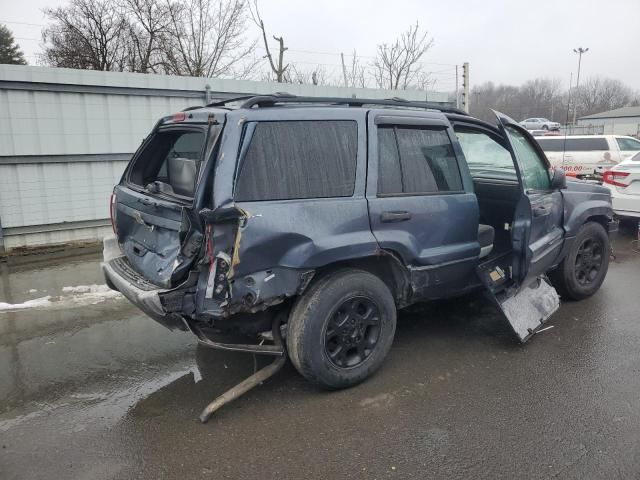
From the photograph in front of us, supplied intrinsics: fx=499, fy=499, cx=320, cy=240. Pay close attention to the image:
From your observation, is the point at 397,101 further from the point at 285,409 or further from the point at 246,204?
the point at 285,409

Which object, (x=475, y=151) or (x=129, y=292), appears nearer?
(x=129, y=292)

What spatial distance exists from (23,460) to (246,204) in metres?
1.92

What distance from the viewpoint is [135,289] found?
3.28 metres

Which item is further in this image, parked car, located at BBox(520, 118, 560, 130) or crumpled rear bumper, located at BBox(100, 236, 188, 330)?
parked car, located at BBox(520, 118, 560, 130)

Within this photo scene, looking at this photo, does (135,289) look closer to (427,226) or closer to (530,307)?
(427,226)

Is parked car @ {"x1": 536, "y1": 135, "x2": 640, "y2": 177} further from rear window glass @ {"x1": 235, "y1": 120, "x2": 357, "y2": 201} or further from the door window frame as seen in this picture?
rear window glass @ {"x1": 235, "y1": 120, "x2": 357, "y2": 201}

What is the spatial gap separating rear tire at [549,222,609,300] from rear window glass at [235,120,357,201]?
2.90 meters

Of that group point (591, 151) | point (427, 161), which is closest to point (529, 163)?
point (427, 161)

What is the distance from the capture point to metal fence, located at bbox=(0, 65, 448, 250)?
7148 millimetres

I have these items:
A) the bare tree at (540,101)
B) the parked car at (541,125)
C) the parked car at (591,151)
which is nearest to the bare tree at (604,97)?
the bare tree at (540,101)

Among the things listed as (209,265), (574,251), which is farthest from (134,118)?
(574,251)

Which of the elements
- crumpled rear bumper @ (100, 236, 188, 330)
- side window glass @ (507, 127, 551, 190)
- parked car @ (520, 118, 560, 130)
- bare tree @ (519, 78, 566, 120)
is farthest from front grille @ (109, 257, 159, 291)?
bare tree @ (519, 78, 566, 120)

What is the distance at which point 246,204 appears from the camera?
3.00 metres

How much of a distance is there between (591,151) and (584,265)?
10926mm
